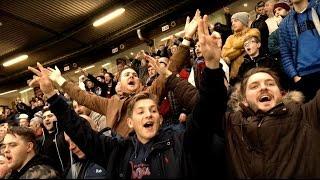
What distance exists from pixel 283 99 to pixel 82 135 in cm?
146

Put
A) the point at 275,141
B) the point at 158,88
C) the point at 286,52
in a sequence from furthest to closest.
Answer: the point at 286,52
the point at 158,88
the point at 275,141

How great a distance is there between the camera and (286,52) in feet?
12.7

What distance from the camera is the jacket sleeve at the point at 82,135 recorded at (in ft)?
8.77

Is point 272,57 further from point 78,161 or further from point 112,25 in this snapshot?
point 112,25

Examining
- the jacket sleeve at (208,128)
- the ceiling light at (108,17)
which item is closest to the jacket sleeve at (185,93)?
the jacket sleeve at (208,128)

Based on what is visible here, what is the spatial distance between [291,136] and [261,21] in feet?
10.4

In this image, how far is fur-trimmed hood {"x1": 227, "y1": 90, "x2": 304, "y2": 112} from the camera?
274 centimetres

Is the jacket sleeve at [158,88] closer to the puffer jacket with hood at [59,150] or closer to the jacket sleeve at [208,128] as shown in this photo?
the puffer jacket with hood at [59,150]

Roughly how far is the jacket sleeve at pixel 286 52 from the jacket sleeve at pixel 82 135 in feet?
6.45

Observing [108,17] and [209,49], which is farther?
[108,17]

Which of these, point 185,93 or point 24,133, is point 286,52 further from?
point 24,133

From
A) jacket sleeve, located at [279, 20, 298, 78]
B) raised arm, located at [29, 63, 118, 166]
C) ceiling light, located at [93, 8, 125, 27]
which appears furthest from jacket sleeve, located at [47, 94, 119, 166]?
ceiling light, located at [93, 8, 125, 27]

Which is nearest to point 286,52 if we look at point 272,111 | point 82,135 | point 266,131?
point 272,111

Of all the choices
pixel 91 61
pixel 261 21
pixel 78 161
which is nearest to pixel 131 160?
pixel 78 161
